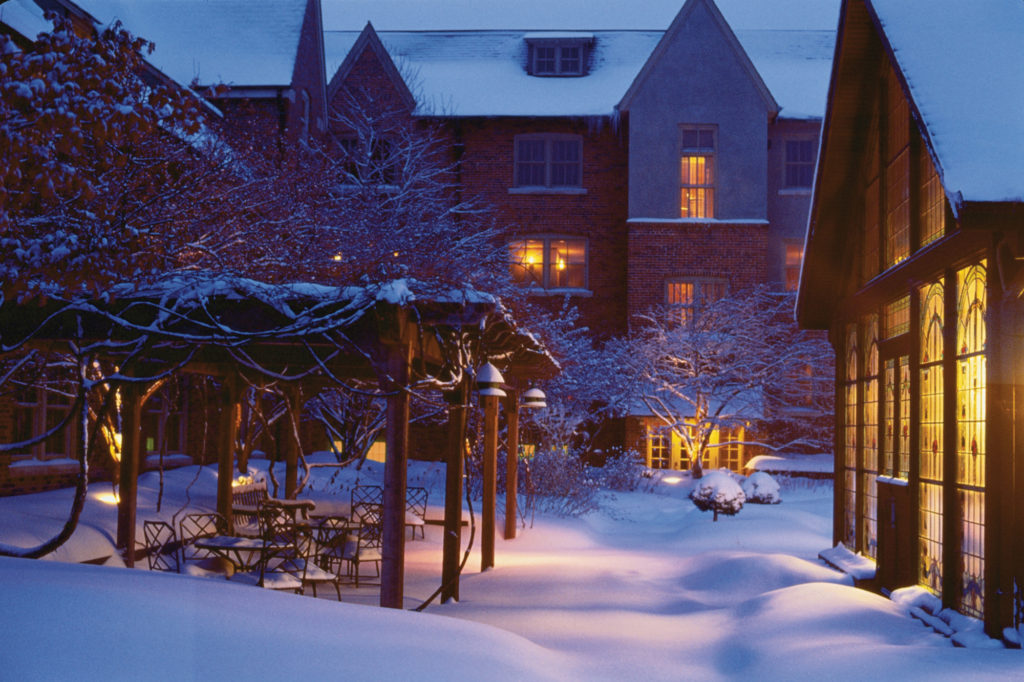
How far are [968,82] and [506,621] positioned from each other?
21.2 ft

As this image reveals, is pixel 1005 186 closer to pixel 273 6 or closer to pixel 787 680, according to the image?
pixel 787 680

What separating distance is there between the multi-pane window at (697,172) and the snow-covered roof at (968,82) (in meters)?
19.0

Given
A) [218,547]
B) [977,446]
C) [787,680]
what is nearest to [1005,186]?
[977,446]

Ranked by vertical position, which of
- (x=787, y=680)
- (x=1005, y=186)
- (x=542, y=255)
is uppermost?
(x=542, y=255)

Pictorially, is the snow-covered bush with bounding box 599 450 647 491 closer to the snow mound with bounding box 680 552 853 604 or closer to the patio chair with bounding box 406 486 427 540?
the patio chair with bounding box 406 486 427 540

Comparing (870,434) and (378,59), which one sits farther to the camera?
(378,59)

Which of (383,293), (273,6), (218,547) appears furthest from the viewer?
(273,6)

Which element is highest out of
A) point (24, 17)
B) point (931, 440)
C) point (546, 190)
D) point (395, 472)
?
point (546, 190)

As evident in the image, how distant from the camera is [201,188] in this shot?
39.8ft

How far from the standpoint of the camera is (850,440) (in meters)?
13.8

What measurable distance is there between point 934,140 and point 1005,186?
2.34 ft

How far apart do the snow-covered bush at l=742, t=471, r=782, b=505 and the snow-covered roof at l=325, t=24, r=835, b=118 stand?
11554 mm

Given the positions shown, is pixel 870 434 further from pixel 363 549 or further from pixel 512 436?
pixel 363 549

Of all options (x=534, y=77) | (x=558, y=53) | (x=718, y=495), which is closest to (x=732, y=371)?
(x=718, y=495)
